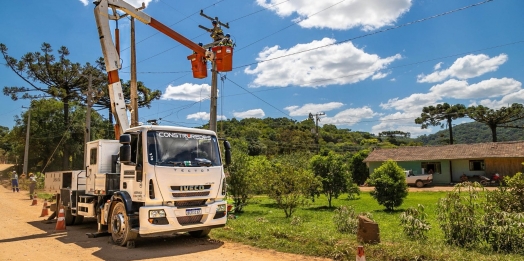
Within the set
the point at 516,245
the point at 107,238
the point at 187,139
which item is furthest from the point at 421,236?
the point at 107,238

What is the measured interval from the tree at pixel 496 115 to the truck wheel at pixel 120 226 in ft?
179

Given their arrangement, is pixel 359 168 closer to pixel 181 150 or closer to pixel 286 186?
pixel 286 186

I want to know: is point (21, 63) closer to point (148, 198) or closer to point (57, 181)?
point (57, 181)

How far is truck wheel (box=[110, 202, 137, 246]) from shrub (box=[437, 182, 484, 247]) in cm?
694

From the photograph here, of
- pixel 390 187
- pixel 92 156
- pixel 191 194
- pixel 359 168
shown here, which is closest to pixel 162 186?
pixel 191 194

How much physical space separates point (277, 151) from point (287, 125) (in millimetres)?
10123

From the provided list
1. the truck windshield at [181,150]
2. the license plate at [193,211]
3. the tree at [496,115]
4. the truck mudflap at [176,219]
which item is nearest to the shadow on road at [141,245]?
the truck mudflap at [176,219]

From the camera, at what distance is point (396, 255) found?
685 cm

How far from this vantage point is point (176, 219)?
8.30 metres

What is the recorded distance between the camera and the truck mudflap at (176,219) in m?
8.05

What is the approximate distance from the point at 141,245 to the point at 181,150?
2519mm

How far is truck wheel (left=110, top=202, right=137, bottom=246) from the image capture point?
8.50 metres

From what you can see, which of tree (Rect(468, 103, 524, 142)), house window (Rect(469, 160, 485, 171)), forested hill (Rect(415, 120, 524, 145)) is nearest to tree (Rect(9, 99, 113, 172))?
house window (Rect(469, 160, 485, 171))

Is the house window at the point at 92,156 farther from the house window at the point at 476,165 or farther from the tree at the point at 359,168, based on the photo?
the house window at the point at 476,165
